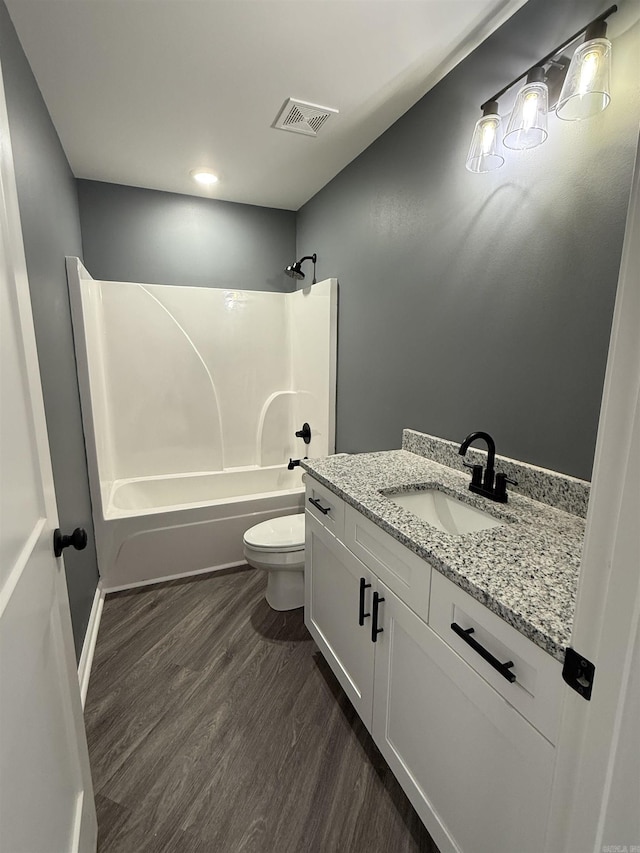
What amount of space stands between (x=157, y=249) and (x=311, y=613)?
271cm

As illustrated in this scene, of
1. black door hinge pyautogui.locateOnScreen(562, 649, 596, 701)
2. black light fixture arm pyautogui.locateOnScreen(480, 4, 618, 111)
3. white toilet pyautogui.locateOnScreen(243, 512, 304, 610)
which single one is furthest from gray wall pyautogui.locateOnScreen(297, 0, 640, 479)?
black door hinge pyautogui.locateOnScreen(562, 649, 596, 701)

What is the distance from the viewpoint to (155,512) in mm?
2486

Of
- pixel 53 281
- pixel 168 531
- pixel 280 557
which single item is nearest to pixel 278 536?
pixel 280 557

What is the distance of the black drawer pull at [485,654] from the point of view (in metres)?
0.80

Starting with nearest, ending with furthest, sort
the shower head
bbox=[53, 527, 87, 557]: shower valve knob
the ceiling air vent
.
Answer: bbox=[53, 527, 87, 557]: shower valve knob, the ceiling air vent, the shower head

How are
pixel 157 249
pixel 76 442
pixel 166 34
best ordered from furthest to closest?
pixel 157 249 → pixel 76 442 → pixel 166 34

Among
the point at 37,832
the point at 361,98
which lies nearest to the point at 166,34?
the point at 361,98

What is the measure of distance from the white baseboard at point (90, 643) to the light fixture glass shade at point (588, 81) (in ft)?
8.49

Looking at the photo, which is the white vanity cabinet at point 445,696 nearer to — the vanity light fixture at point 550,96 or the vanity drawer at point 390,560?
the vanity drawer at point 390,560

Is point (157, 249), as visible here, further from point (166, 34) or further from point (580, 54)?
point (580, 54)

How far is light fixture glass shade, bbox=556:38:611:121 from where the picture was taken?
1044 millimetres

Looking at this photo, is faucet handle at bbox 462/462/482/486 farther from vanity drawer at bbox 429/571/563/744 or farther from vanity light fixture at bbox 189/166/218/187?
vanity light fixture at bbox 189/166/218/187

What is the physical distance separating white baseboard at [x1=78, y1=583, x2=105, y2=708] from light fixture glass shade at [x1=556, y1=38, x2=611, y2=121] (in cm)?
259

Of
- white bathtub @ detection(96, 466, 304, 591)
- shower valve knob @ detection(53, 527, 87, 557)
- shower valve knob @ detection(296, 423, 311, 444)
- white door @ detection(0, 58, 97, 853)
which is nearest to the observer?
white door @ detection(0, 58, 97, 853)
